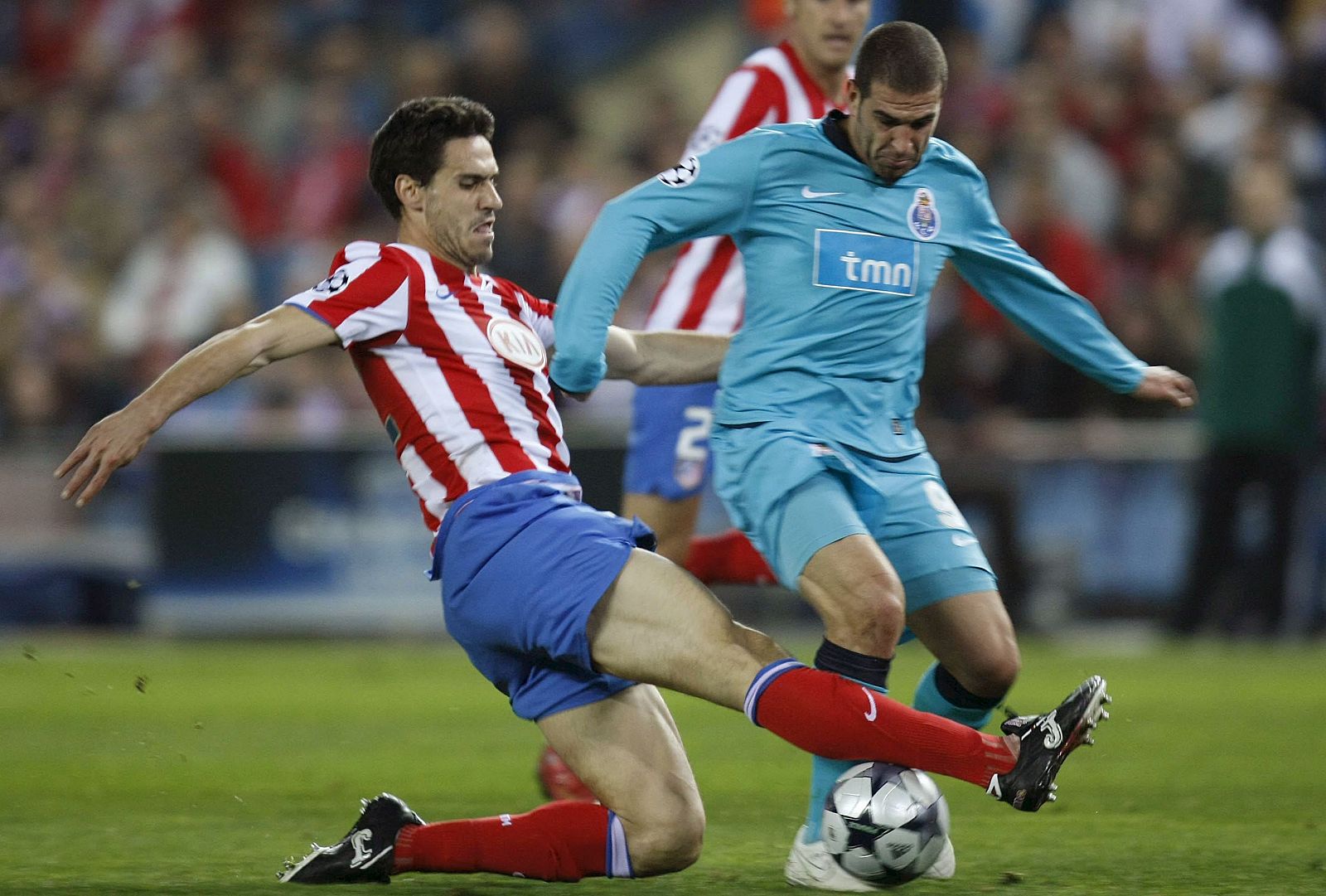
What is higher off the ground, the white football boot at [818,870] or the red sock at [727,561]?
the red sock at [727,561]

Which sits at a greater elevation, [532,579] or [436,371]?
[436,371]

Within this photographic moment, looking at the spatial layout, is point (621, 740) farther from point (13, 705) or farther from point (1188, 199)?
point (1188, 199)

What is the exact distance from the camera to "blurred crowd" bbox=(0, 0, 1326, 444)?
1210 cm

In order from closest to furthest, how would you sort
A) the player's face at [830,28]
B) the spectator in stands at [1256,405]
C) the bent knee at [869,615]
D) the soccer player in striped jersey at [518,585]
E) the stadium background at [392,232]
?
the soccer player in striped jersey at [518,585]
the bent knee at [869,615]
the player's face at [830,28]
the spectator in stands at [1256,405]
the stadium background at [392,232]

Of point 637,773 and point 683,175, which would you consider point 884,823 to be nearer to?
point 637,773

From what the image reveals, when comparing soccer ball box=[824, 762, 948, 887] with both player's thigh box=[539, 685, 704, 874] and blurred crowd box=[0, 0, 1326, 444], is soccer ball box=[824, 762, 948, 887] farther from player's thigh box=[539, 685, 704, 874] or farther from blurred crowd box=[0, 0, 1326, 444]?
blurred crowd box=[0, 0, 1326, 444]

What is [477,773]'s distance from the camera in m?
6.81

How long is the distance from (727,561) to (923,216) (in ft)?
5.87

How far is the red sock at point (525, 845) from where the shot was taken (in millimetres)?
4527

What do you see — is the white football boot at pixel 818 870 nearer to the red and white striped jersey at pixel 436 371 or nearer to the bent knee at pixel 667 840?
the bent knee at pixel 667 840

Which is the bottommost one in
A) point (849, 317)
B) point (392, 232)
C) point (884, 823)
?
point (884, 823)

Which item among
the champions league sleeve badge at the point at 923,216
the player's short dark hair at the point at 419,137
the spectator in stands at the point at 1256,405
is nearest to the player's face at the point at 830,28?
the champions league sleeve badge at the point at 923,216

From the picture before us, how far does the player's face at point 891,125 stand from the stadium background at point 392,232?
639 centimetres

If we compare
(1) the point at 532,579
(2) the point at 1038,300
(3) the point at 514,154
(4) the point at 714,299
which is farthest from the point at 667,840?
(3) the point at 514,154
